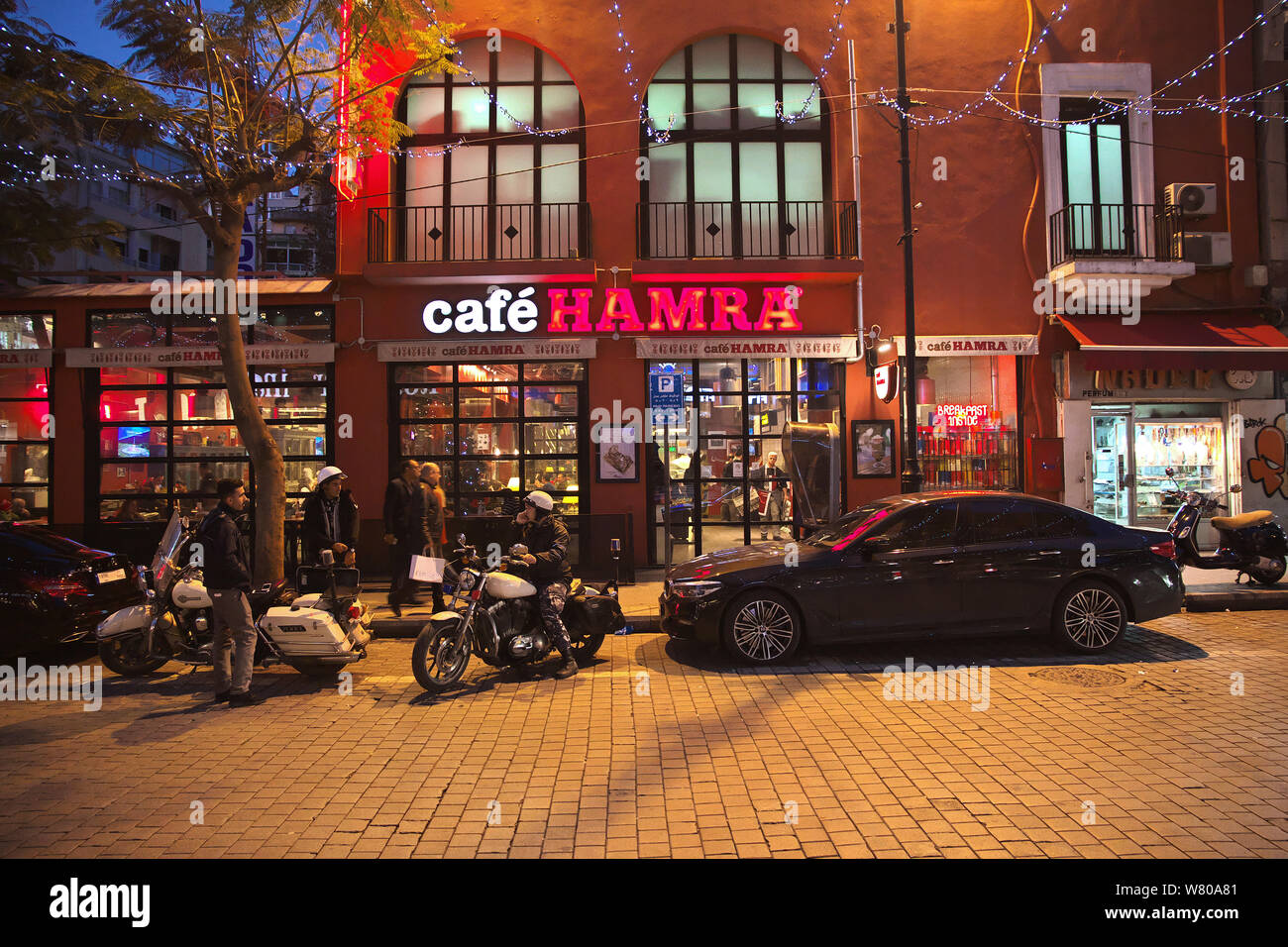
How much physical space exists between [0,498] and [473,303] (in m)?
9.37

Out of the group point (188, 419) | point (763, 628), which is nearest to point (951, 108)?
point (763, 628)

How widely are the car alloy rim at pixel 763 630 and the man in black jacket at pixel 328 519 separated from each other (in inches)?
165

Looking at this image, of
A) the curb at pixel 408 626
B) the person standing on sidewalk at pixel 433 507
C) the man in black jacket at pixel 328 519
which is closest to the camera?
the man in black jacket at pixel 328 519

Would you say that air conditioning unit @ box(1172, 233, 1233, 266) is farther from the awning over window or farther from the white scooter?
the white scooter

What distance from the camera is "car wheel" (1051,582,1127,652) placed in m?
7.76

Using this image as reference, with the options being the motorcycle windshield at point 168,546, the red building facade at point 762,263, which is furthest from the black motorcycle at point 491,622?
the red building facade at point 762,263

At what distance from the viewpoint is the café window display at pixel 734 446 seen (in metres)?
14.2

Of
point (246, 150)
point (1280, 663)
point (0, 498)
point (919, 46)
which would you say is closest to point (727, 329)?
point (919, 46)

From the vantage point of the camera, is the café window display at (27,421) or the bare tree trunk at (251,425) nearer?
the bare tree trunk at (251,425)

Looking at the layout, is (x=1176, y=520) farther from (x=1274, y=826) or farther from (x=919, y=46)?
(x=919, y=46)

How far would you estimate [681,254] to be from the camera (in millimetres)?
14414

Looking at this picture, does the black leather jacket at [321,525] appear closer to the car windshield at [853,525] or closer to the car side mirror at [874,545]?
the car windshield at [853,525]

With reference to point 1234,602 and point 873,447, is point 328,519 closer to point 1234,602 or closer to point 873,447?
point 873,447

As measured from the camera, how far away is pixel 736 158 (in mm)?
14711
